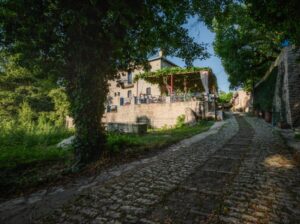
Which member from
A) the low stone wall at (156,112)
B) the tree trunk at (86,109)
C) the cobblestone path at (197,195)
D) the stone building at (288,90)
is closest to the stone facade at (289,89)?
the stone building at (288,90)

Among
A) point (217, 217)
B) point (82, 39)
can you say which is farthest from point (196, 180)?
Answer: point (82, 39)

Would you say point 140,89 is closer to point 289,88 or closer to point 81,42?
point 289,88

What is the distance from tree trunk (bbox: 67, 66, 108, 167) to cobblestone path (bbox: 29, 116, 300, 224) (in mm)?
1439

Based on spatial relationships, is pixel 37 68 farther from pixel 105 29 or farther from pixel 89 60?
pixel 105 29

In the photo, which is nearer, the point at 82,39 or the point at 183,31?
the point at 82,39

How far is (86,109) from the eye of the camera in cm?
507

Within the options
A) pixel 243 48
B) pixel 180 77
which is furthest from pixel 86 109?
pixel 180 77

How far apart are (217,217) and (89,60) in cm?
434

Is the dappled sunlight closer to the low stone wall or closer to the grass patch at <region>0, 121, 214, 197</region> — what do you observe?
the grass patch at <region>0, 121, 214, 197</region>

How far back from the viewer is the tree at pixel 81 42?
14.5 feet

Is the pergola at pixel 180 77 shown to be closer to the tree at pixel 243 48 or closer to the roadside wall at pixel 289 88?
the tree at pixel 243 48

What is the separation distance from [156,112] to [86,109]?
14.1 metres

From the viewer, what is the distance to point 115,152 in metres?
6.00

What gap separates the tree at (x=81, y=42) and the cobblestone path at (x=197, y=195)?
1961 millimetres
